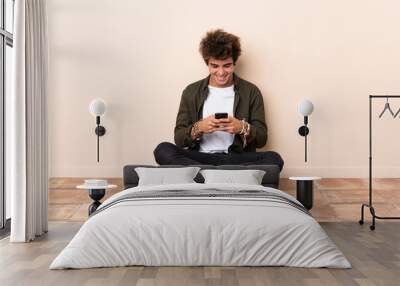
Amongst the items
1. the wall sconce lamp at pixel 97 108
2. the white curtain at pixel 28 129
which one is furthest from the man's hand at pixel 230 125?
the white curtain at pixel 28 129

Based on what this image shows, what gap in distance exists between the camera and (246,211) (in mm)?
4199

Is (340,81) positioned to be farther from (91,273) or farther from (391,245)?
(91,273)

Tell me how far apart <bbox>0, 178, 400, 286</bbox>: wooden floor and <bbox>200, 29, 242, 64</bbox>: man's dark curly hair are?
4.79ft

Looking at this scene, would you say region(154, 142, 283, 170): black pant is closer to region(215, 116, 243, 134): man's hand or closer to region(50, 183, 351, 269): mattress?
region(215, 116, 243, 134): man's hand

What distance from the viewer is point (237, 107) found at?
21.8 ft

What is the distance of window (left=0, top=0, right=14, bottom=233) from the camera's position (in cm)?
570

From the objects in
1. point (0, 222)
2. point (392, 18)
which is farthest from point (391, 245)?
point (0, 222)

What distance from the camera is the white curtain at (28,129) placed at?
517 centimetres

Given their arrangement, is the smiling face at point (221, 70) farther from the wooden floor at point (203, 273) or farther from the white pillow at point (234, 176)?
the wooden floor at point (203, 273)

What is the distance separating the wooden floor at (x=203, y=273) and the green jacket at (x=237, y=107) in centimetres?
213

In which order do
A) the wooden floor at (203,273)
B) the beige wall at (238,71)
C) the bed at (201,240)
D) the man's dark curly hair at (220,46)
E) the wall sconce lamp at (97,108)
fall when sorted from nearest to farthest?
the wooden floor at (203,273)
the bed at (201,240)
the man's dark curly hair at (220,46)
the wall sconce lamp at (97,108)
the beige wall at (238,71)

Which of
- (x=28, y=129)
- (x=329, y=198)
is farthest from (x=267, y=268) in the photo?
(x=329, y=198)

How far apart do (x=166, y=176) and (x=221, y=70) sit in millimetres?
1409

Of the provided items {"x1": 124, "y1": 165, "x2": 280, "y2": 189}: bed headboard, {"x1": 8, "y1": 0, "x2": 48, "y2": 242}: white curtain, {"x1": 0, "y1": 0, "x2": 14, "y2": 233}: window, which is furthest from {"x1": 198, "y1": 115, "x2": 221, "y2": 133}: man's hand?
{"x1": 0, "y1": 0, "x2": 14, "y2": 233}: window
